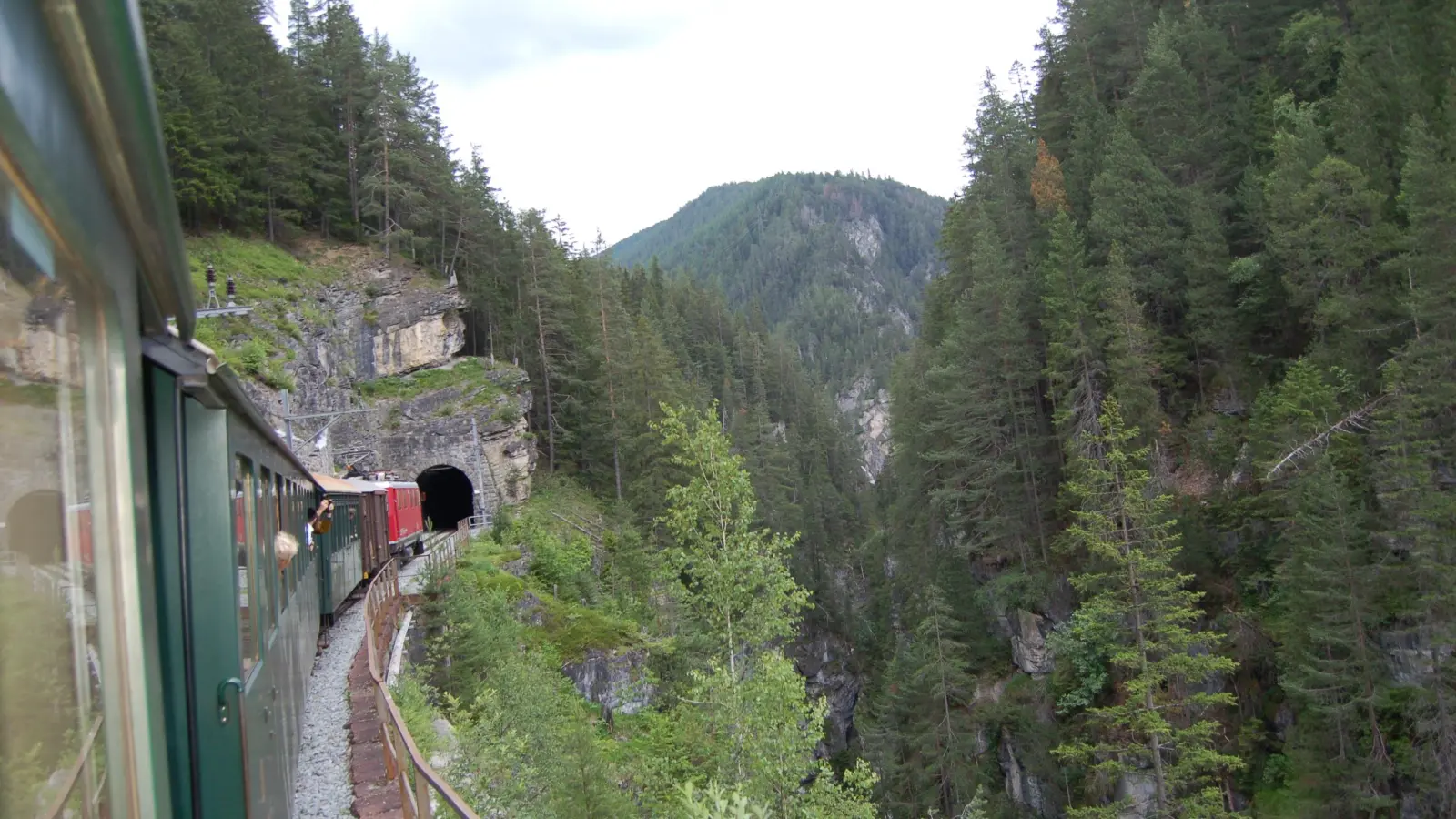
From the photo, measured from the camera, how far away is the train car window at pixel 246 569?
4520 mm

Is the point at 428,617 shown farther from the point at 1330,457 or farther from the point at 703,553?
the point at 1330,457

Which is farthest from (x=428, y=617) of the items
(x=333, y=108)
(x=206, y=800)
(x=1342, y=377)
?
(x=333, y=108)

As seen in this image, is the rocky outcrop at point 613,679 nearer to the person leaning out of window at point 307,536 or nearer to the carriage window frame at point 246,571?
the person leaning out of window at point 307,536

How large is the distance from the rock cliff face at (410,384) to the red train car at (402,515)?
5.86 metres

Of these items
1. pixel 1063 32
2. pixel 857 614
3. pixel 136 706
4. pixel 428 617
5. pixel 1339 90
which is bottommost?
A: pixel 857 614

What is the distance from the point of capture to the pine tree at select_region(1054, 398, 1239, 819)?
18.1 meters

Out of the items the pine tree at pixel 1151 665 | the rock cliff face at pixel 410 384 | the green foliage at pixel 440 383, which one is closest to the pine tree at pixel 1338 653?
the pine tree at pixel 1151 665

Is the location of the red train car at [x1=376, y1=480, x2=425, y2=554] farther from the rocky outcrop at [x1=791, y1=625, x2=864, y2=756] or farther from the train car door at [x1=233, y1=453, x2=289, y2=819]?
the rocky outcrop at [x1=791, y1=625, x2=864, y2=756]

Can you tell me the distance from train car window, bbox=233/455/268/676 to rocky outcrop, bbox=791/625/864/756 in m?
49.0

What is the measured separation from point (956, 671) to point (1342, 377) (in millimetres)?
14735

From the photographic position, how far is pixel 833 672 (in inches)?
2108

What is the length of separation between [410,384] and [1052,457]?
2970 centimetres

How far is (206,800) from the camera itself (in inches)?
140

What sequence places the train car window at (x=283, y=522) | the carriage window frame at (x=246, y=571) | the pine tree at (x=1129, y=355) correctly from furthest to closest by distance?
the pine tree at (x=1129, y=355) < the train car window at (x=283, y=522) < the carriage window frame at (x=246, y=571)
